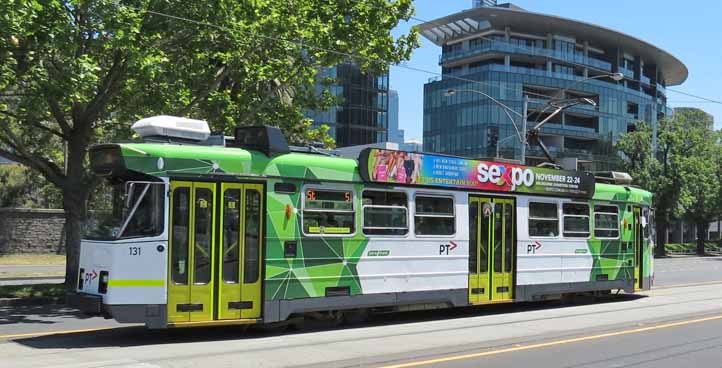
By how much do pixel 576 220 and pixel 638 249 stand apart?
303 cm

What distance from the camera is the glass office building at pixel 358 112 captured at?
7812 cm

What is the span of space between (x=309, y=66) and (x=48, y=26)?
721cm

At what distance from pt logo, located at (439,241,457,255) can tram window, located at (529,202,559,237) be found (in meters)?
2.22

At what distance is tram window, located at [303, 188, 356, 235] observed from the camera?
11.7m

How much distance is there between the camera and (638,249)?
18.2 metres

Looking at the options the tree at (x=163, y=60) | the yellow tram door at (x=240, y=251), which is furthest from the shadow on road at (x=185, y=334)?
the tree at (x=163, y=60)

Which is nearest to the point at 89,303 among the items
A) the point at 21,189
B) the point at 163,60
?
the point at 163,60

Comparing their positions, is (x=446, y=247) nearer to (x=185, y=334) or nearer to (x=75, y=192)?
(x=185, y=334)

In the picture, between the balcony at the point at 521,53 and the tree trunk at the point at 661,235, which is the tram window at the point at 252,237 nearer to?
the tree trunk at the point at 661,235

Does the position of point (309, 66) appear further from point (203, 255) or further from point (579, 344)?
point (579, 344)

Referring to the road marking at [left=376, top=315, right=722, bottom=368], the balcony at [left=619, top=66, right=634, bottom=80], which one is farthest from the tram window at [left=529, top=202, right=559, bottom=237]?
the balcony at [left=619, top=66, right=634, bottom=80]

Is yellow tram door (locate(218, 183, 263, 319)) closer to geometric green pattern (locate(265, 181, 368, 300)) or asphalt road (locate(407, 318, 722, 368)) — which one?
geometric green pattern (locate(265, 181, 368, 300))

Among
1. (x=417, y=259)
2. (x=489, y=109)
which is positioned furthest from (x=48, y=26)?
(x=489, y=109)

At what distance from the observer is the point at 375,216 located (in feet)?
41.1
